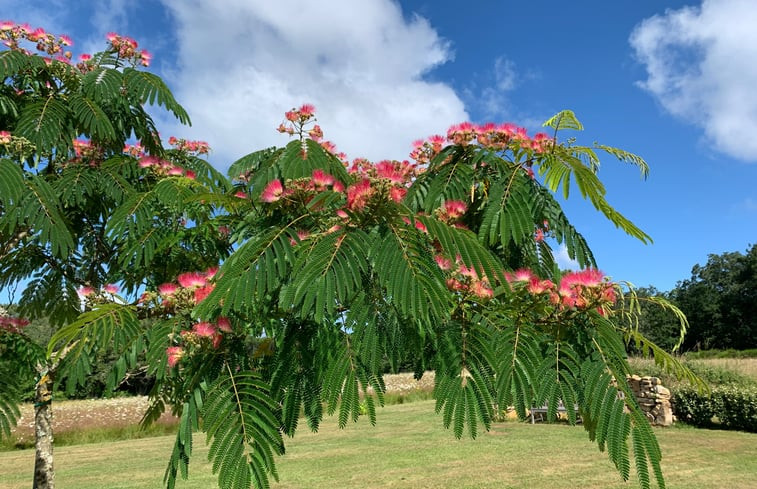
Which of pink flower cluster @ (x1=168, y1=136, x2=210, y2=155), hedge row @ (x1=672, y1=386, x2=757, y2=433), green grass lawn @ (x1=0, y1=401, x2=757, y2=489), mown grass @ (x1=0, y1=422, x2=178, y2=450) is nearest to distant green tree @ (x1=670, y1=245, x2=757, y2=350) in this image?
hedge row @ (x1=672, y1=386, x2=757, y2=433)

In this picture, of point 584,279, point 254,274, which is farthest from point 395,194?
point 584,279

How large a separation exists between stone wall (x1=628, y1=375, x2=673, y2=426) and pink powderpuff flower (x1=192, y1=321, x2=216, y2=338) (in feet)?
45.9

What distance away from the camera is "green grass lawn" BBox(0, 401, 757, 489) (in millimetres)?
8366

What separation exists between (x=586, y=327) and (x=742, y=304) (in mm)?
53214

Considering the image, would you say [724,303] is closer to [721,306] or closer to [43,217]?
[721,306]

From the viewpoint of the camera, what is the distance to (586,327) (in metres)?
1.58

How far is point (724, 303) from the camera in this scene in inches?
1821

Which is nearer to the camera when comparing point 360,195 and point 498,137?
point 360,195

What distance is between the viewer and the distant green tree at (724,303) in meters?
44.7

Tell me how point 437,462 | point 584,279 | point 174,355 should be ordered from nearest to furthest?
1. point 584,279
2. point 174,355
3. point 437,462

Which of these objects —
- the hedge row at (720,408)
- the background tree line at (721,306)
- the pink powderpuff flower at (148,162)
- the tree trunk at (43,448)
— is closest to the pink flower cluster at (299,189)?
the pink powderpuff flower at (148,162)

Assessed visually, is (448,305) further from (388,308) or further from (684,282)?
(684,282)

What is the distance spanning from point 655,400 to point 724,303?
130 ft

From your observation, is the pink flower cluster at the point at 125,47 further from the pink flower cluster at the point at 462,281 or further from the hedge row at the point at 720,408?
the hedge row at the point at 720,408
